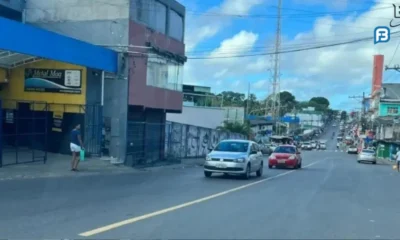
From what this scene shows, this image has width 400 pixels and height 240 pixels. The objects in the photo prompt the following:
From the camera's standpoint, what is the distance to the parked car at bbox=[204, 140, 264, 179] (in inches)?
782

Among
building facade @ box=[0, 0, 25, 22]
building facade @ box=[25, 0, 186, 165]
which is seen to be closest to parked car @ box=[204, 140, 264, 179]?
building facade @ box=[25, 0, 186, 165]

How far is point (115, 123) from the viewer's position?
2597 cm

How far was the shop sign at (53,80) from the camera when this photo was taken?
24.4 m

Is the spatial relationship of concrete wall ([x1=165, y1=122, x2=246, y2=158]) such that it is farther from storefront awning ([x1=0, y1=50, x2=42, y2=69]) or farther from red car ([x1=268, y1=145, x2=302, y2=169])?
storefront awning ([x1=0, y1=50, x2=42, y2=69])

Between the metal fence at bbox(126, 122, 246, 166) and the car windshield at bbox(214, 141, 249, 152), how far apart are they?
642 centimetres

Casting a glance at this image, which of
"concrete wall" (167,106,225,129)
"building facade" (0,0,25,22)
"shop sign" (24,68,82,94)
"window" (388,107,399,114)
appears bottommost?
"concrete wall" (167,106,225,129)

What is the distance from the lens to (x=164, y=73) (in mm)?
30719

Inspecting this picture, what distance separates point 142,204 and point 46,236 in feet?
13.0

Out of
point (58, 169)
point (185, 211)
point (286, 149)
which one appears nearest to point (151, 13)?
point (286, 149)

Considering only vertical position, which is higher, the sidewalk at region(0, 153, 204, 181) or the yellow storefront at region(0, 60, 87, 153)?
the yellow storefront at region(0, 60, 87, 153)

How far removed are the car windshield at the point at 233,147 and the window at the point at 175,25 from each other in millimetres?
11991

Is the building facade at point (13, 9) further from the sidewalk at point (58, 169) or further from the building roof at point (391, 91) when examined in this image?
the building roof at point (391, 91)

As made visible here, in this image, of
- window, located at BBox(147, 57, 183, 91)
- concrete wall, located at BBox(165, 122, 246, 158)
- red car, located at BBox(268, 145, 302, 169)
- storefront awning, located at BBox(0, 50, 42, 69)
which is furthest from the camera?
concrete wall, located at BBox(165, 122, 246, 158)

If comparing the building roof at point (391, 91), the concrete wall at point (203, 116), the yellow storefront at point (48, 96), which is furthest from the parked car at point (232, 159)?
the building roof at point (391, 91)
